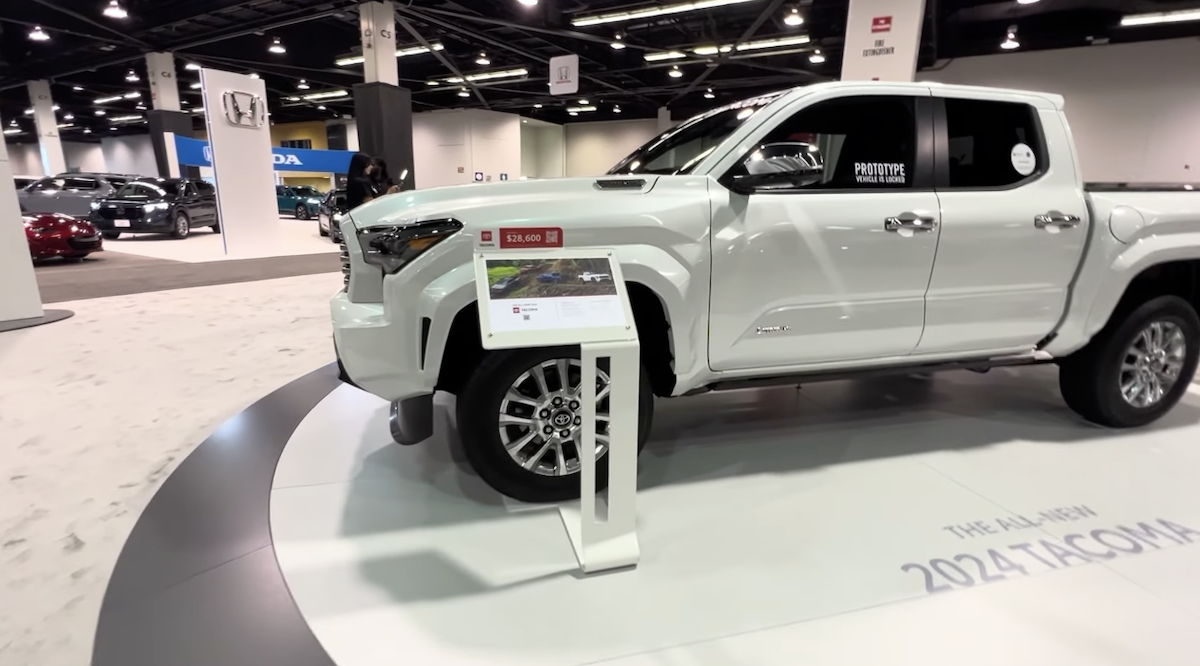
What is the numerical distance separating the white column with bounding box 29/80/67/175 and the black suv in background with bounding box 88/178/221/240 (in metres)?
13.9

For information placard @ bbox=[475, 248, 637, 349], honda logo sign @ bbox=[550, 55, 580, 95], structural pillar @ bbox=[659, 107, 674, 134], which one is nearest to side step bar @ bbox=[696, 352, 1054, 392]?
information placard @ bbox=[475, 248, 637, 349]

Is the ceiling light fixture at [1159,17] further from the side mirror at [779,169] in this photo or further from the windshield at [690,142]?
the side mirror at [779,169]

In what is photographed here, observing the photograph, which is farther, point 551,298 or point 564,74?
point 564,74

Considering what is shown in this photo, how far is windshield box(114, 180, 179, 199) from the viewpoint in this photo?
12.5m

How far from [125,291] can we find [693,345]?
24.6 feet

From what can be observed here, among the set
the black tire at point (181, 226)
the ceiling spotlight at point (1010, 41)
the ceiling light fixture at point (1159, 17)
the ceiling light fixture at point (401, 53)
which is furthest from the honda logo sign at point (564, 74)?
the ceiling light fixture at point (1159, 17)

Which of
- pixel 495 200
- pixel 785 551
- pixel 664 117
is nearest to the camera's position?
pixel 785 551

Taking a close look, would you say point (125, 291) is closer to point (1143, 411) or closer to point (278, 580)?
point (278, 580)

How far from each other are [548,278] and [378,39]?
13252 millimetres

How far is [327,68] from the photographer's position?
60.5ft

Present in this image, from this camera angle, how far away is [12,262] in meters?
5.43

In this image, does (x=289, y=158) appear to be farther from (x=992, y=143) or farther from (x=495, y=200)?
(x=992, y=143)

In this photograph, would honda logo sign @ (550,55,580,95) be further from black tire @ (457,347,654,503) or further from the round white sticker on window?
black tire @ (457,347,654,503)

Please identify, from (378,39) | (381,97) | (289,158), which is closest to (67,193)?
(289,158)
